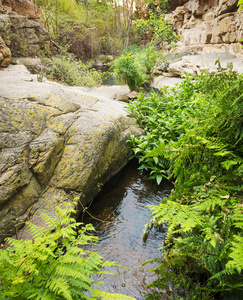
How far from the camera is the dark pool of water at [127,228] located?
6.95ft

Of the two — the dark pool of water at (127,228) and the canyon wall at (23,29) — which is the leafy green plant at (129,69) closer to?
the dark pool of water at (127,228)

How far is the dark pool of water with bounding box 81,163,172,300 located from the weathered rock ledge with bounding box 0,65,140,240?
0.33 m

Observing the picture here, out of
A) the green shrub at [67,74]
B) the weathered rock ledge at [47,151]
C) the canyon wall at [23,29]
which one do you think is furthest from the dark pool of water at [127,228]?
the canyon wall at [23,29]

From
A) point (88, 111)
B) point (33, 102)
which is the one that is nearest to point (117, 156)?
point (88, 111)

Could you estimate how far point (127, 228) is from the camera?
2.90m

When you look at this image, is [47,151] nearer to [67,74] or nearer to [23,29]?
[67,74]

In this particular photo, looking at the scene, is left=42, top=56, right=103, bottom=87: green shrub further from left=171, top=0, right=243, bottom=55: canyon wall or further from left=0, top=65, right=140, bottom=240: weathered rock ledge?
left=171, top=0, right=243, bottom=55: canyon wall

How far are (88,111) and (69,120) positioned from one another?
0.58 m

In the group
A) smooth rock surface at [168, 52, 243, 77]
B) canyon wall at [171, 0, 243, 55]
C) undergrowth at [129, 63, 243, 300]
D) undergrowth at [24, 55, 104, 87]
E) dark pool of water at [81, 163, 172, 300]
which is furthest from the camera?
canyon wall at [171, 0, 243, 55]

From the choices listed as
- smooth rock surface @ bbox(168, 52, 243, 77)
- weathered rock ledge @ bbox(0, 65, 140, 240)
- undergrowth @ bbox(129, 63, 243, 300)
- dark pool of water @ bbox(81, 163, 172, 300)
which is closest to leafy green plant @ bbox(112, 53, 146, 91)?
smooth rock surface @ bbox(168, 52, 243, 77)

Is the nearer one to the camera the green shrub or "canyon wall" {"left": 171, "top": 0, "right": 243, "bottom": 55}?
the green shrub

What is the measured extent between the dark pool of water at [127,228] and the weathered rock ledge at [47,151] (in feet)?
1.09

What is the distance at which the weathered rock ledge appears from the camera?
247 centimetres

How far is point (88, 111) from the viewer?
378 centimetres
